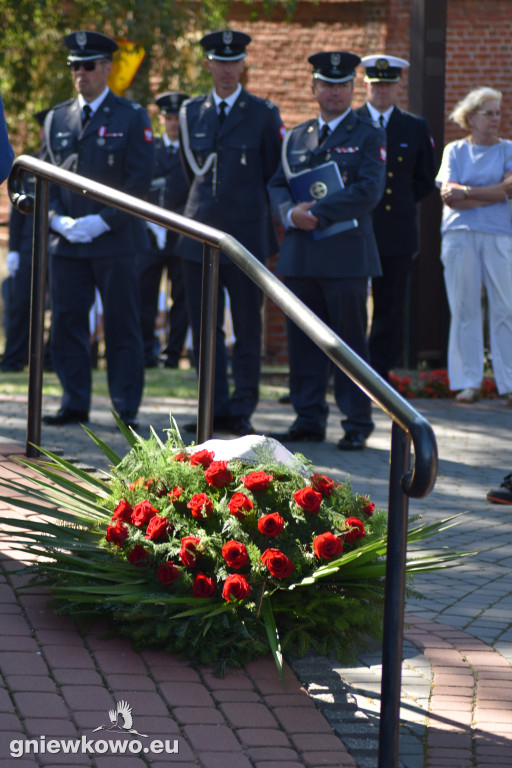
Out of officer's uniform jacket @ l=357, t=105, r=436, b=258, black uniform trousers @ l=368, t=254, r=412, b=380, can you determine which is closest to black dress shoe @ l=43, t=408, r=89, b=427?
black uniform trousers @ l=368, t=254, r=412, b=380

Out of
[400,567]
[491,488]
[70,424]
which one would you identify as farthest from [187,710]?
[70,424]

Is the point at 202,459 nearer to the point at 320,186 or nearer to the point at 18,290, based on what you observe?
the point at 320,186

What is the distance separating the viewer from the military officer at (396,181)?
888 cm

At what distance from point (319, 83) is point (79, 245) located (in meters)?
1.67

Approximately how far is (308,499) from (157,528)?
1.38 feet

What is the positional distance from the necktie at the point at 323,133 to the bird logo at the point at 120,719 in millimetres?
4824

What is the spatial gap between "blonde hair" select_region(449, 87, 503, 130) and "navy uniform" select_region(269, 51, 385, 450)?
179cm

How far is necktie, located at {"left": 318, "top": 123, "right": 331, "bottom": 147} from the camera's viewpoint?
23.5 ft

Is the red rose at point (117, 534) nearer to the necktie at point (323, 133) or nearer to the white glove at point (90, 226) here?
the white glove at point (90, 226)

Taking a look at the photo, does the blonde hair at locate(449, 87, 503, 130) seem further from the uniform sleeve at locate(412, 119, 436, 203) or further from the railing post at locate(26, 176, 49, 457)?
the railing post at locate(26, 176, 49, 457)

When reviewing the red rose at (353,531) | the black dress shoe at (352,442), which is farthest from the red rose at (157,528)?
the black dress shoe at (352,442)

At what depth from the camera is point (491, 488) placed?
6336mm

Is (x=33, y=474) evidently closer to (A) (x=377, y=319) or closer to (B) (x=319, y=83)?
(B) (x=319, y=83)

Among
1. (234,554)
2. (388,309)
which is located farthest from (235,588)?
(388,309)
